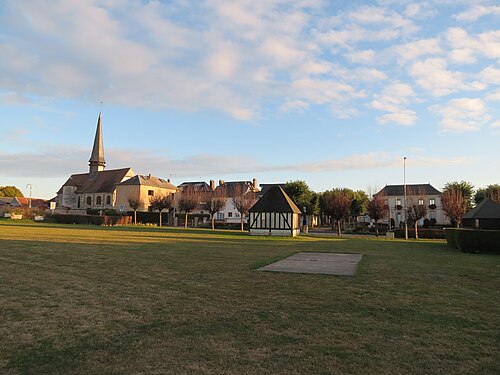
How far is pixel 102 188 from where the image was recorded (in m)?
64.1

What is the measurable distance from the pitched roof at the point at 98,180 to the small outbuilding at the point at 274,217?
38.1 metres

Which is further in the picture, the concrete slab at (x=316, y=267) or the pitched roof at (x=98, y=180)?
the pitched roof at (x=98, y=180)

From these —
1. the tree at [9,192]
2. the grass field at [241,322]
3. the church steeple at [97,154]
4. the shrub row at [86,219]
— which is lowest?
the grass field at [241,322]

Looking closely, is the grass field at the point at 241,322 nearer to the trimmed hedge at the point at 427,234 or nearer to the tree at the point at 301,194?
the trimmed hedge at the point at 427,234

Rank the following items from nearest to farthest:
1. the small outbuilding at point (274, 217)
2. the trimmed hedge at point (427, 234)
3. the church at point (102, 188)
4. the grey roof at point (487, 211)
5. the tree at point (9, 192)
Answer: the grey roof at point (487, 211) < the small outbuilding at point (274, 217) < the trimmed hedge at point (427, 234) < the church at point (102, 188) < the tree at point (9, 192)

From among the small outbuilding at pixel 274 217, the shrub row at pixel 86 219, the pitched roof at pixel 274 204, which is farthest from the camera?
the shrub row at pixel 86 219

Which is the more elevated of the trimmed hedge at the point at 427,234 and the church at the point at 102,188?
the church at the point at 102,188

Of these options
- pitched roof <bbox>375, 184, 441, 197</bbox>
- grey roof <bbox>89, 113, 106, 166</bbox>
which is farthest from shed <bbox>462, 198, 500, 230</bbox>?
grey roof <bbox>89, 113, 106, 166</bbox>

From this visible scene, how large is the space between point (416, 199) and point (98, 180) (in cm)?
5084

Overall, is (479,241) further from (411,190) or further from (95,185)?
(95,185)

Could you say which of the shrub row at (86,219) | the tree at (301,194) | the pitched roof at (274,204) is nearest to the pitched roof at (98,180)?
the shrub row at (86,219)

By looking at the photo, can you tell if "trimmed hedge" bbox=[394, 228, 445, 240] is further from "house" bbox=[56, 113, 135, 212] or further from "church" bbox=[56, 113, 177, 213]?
"house" bbox=[56, 113, 135, 212]

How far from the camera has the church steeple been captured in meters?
68.4

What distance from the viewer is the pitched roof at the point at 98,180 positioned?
207 feet
